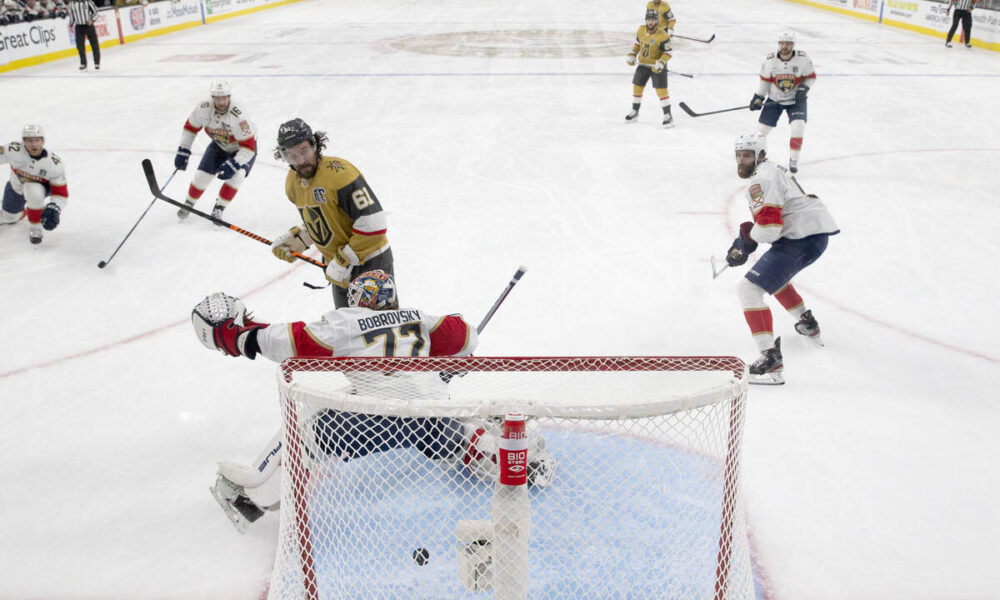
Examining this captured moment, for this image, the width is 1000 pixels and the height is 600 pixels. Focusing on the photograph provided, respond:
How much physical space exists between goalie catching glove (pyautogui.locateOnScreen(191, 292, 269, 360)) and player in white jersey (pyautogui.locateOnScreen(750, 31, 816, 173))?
5439 mm

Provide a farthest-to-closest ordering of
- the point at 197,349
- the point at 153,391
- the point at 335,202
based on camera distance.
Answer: the point at 197,349, the point at 153,391, the point at 335,202

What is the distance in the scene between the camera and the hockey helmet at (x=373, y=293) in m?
2.32

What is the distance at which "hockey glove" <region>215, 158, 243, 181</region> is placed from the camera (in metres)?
5.16

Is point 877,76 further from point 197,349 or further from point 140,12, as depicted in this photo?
point 140,12

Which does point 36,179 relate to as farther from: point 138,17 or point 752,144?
point 138,17

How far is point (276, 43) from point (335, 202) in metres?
12.0

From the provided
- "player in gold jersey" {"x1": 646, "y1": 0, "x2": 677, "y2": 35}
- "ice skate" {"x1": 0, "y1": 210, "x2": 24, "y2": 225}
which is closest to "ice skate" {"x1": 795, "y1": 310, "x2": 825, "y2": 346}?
"player in gold jersey" {"x1": 646, "y1": 0, "x2": 677, "y2": 35}

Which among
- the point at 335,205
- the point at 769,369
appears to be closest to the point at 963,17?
the point at 769,369

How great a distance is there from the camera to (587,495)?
242 centimetres

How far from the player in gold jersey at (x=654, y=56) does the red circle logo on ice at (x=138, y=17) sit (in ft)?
33.0

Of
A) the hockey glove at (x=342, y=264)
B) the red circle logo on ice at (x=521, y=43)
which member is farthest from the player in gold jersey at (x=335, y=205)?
the red circle logo on ice at (x=521, y=43)

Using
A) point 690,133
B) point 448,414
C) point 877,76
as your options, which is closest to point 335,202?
point 448,414

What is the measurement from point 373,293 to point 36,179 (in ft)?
12.3

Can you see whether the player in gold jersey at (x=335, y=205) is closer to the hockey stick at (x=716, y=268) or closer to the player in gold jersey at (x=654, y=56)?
the hockey stick at (x=716, y=268)
